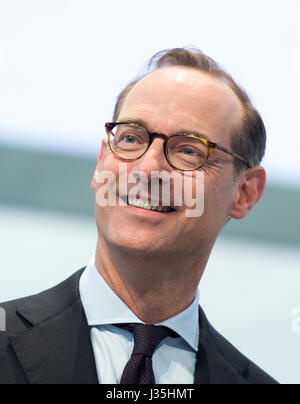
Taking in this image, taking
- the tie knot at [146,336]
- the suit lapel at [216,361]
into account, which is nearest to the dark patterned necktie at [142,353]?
the tie knot at [146,336]

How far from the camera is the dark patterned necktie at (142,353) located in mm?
1383

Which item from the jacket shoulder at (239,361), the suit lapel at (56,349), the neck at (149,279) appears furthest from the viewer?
the jacket shoulder at (239,361)

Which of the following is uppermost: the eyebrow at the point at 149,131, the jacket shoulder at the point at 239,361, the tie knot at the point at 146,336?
the eyebrow at the point at 149,131

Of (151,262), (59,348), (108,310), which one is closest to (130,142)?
(151,262)

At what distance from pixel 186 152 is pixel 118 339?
0.49 metres

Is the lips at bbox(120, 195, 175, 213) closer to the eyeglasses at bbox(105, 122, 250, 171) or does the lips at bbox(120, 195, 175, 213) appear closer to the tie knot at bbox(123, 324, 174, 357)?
the eyeglasses at bbox(105, 122, 250, 171)

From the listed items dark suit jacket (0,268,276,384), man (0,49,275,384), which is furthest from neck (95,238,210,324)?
dark suit jacket (0,268,276,384)

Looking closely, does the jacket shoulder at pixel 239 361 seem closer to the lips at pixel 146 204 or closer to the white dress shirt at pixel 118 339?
the white dress shirt at pixel 118 339

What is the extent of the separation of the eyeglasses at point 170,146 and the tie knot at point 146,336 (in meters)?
0.39

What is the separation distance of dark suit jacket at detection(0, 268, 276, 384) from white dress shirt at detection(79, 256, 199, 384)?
3 centimetres

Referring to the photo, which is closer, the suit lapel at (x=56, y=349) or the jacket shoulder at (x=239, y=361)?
the suit lapel at (x=56, y=349)

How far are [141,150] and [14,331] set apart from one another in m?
0.52

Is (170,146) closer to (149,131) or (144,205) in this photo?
(149,131)
